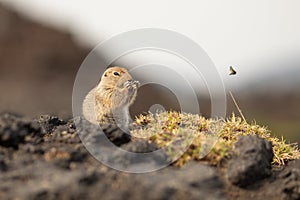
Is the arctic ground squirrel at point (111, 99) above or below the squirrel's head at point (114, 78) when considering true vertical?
below

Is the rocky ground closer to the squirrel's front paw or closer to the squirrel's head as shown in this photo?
the squirrel's front paw

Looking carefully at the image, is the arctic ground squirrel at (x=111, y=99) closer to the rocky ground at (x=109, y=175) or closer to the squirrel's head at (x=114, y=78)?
the squirrel's head at (x=114, y=78)

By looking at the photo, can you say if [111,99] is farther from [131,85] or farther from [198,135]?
[198,135]

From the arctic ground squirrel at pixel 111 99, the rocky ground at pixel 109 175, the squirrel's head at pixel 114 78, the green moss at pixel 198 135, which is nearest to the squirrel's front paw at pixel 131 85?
the arctic ground squirrel at pixel 111 99

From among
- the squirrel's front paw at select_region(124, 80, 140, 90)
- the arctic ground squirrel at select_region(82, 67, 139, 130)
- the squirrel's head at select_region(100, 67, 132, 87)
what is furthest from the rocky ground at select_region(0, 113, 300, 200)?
the squirrel's head at select_region(100, 67, 132, 87)

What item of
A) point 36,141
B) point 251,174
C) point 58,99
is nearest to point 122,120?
point 36,141

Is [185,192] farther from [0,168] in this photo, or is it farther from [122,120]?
[122,120]
